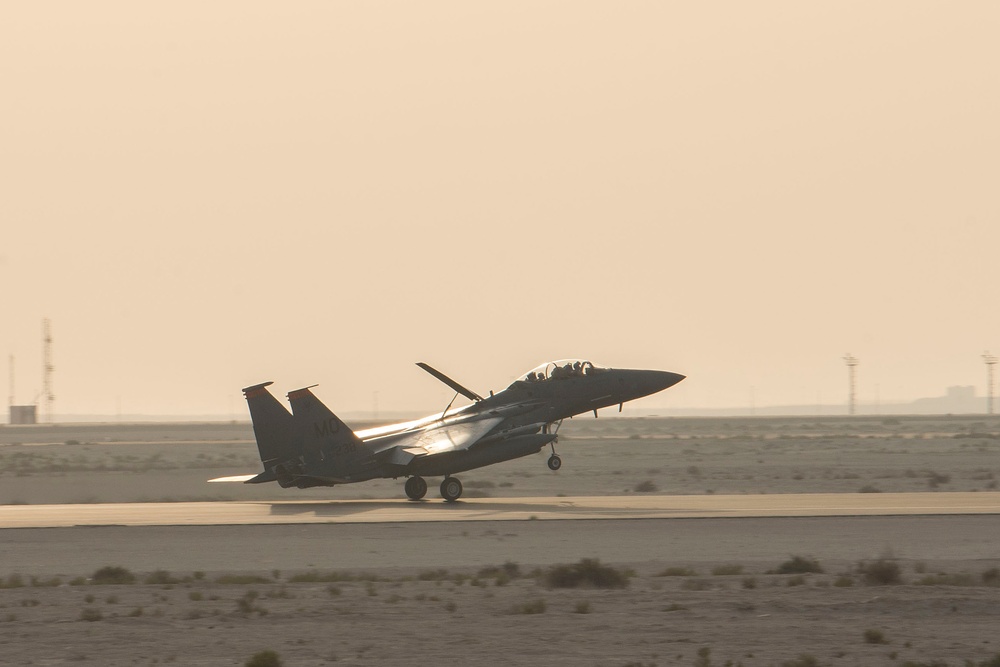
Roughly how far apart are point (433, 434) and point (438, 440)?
16.5 inches

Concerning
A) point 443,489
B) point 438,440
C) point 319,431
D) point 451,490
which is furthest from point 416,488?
point 319,431

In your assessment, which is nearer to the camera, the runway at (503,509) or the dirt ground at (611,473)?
the runway at (503,509)

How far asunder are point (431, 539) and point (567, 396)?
37.8 feet

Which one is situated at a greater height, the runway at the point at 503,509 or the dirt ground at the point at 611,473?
the dirt ground at the point at 611,473

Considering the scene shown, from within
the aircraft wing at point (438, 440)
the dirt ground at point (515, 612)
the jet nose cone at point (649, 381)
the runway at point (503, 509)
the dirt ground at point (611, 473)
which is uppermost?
the jet nose cone at point (649, 381)

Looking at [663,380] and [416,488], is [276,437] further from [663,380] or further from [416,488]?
[663,380]

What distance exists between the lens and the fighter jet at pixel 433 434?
3722 centimetres

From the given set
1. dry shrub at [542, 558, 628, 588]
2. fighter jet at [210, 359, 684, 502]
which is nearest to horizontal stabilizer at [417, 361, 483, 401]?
fighter jet at [210, 359, 684, 502]

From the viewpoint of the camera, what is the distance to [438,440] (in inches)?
1505

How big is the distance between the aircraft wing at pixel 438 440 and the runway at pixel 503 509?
61.9 inches

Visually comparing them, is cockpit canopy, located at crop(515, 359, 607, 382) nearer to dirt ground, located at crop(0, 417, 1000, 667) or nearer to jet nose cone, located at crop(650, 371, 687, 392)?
jet nose cone, located at crop(650, 371, 687, 392)

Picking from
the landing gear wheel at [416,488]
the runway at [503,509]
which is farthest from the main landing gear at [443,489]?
the runway at [503,509]

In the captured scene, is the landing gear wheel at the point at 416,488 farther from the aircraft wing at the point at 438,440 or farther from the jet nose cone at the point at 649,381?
the jet nose cone at the point at 649,381

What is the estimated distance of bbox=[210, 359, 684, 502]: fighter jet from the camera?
3722 centimetres
